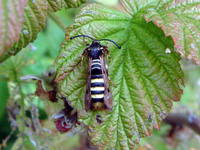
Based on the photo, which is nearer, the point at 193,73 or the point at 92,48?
the point at 92,48

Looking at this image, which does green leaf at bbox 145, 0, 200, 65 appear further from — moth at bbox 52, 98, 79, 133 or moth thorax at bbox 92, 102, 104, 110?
moth at bbox 52, 98, 79, 133

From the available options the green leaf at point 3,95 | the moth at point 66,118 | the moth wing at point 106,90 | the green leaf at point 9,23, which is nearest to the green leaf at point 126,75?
the moth wing at point 106,90

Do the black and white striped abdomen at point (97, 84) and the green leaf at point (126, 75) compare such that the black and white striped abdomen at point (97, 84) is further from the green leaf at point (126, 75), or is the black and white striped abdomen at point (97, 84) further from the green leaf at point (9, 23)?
the green leaf at point (9, 23)

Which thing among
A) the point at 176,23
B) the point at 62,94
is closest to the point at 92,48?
the point at 62,94

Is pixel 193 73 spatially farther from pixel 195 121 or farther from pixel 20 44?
pixel 20 44

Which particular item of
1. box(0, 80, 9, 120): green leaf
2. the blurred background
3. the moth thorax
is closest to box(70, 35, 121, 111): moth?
the moth thorax

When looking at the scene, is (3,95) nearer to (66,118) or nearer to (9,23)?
(66,118)
